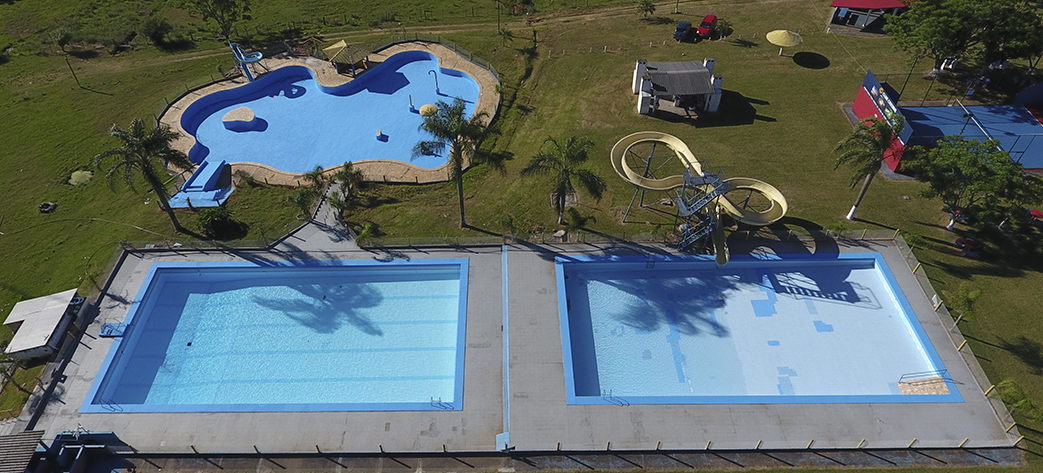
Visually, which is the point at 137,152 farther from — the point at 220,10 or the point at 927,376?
the point at 927,376

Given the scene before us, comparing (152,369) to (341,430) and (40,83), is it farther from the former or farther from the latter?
(40,83)

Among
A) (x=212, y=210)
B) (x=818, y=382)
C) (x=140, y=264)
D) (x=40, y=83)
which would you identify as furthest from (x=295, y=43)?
(x=818, y=382)

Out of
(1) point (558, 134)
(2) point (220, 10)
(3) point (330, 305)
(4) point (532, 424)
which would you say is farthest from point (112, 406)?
(2) point (220, 10)

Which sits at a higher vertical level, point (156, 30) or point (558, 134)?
point (558, 134)

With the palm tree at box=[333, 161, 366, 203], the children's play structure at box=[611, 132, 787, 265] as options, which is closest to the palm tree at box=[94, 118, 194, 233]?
the palm tree at box=[333, 161, 366, 203]

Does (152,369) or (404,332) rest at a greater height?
(404,332)

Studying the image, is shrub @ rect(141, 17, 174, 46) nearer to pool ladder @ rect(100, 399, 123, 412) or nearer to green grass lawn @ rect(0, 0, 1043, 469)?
green grass lawn @ rect(0, 0, 1043, 469)
